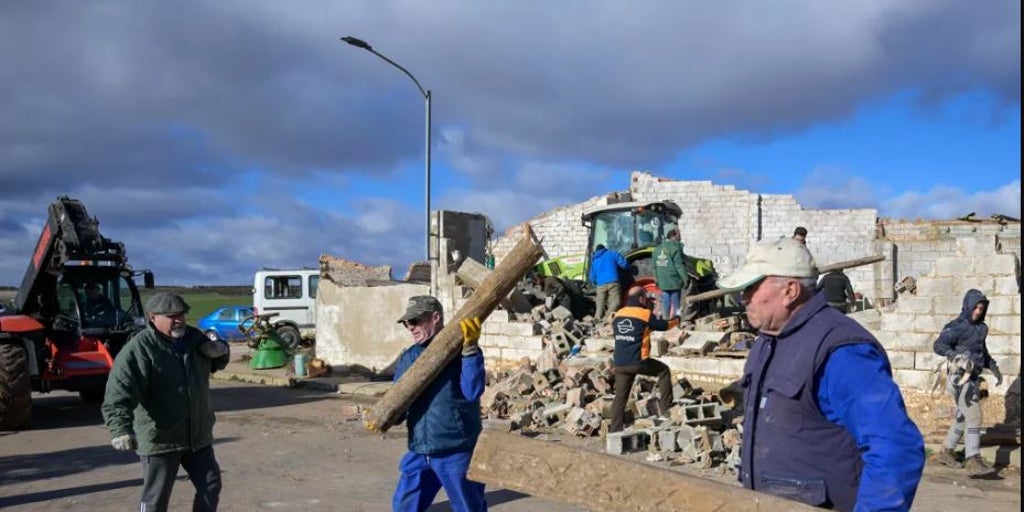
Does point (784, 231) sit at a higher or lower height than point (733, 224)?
lower

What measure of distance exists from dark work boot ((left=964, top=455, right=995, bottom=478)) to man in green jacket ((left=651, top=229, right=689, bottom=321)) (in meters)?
5.39

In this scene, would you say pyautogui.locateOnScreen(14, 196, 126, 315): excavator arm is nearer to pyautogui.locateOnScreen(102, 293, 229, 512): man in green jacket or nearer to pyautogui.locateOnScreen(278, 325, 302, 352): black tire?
pyautogui.locateOnScreen(102, 293, 229, 512): man in green jacket

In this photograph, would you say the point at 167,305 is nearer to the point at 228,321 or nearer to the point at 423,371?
the point at 423,371

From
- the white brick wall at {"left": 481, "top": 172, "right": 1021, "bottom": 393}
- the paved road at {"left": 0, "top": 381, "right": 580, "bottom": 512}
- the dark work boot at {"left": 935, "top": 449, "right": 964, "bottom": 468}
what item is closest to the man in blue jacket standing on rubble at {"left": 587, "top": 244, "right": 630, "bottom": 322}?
the white brick wall at {"left": 481, "top": 172, "right": 1021, "bottom": 393}

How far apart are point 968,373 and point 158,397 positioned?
7.06m

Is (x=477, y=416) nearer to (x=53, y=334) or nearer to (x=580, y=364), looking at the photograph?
(x=580, y=364)

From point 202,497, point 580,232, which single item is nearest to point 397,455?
point 202,497

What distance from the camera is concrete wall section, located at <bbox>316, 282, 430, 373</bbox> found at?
52.3 ft

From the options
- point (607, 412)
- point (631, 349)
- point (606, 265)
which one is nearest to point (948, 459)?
point (631, 349)

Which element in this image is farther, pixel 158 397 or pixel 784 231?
pixel 784 231

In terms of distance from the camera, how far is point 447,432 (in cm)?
436

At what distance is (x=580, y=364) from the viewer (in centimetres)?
1130

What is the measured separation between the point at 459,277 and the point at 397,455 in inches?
239

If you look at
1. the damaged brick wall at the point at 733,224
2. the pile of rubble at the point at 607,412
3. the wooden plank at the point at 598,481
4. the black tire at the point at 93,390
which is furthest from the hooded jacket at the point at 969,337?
the damaged brick wall at the point at 733,224
